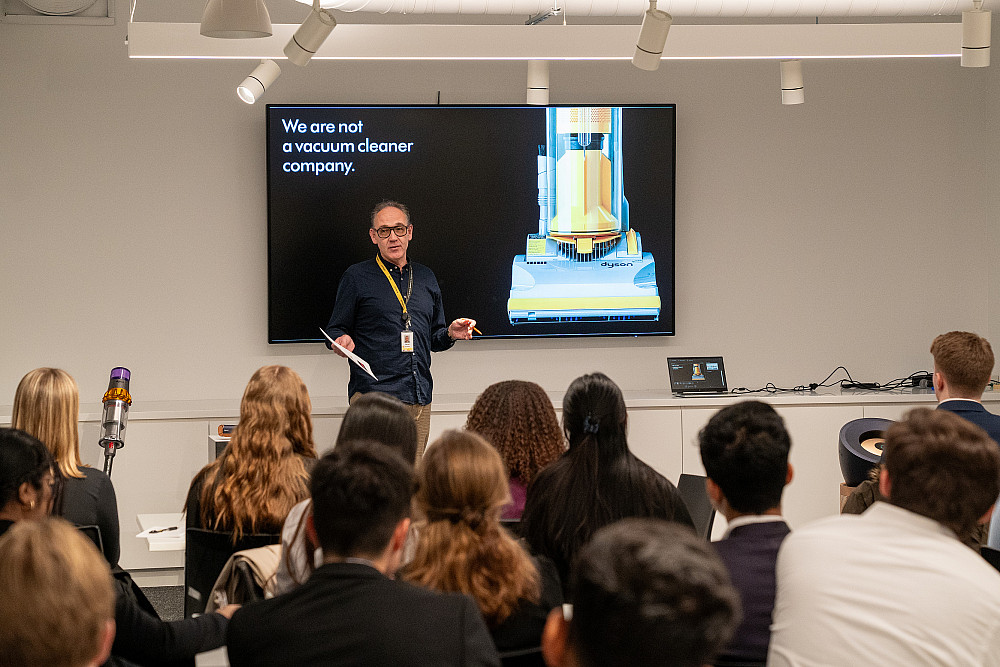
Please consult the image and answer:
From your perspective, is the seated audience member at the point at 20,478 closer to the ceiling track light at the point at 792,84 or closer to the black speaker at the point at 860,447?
the black speaker at the point at 860,447

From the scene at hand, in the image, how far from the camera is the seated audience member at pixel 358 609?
1418 millimetres

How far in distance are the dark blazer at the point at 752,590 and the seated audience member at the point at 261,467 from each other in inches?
48.6

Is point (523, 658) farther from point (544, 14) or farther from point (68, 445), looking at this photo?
point (544, 14)

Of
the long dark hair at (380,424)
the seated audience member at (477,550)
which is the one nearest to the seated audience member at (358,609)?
the seated audience member at (477,550)

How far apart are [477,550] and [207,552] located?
102cm

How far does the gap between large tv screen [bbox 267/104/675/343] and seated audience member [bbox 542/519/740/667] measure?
437 cm

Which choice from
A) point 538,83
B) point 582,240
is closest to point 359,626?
point 538,83

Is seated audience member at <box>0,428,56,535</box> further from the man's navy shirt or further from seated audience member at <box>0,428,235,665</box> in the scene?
the man's navy shirt

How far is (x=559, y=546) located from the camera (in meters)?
2.41

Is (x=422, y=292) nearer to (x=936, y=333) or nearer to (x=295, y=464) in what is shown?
(x=295, y=464)

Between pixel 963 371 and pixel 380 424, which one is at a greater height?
pixel 963 371

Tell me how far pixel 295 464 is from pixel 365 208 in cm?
283

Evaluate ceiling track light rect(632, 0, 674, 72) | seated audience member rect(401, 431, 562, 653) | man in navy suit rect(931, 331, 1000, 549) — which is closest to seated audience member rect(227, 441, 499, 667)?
seated audience member rect(401, 431, 562, 653)

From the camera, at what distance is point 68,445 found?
9.41ft
